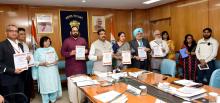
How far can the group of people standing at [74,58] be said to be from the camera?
2928mm

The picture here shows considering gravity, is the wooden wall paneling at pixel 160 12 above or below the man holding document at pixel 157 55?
above

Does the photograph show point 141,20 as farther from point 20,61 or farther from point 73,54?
point 20,61

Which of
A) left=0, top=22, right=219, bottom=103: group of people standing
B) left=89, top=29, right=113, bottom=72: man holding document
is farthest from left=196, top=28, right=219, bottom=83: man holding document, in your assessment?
left=89, top=29, right=113, bottom=72: man holding document

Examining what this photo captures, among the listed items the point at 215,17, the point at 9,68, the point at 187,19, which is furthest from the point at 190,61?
the point at 9,68

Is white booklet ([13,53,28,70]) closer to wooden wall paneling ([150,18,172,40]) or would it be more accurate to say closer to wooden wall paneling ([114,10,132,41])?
wooden wall paneling ([114,10,132,41])

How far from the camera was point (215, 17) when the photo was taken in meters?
4.65

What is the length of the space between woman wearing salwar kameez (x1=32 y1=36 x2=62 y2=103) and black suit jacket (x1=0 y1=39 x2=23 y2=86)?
87 centimetres

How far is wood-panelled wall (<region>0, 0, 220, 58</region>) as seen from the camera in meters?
4.88

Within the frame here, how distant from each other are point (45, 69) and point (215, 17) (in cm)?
420

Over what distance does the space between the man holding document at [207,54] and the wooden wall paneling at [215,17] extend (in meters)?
0.34

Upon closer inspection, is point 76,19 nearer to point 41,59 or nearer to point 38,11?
point 38,11

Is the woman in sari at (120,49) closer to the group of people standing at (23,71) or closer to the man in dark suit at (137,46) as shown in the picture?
the man in dark suit at (137,46)

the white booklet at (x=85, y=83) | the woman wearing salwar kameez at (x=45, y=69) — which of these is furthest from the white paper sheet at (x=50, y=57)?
the white booklet at (x=85, y=83)

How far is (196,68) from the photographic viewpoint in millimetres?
4633
